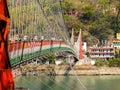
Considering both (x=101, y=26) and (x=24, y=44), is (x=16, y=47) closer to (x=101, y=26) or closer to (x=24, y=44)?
(x=24, y=44)

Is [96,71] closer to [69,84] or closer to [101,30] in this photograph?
[101,30]

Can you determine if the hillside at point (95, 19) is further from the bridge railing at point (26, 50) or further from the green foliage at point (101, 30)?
the bridge railing at point (26, 50)

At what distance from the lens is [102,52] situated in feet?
113

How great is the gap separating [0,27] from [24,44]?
535 cm

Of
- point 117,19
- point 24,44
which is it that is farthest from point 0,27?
point 117,19

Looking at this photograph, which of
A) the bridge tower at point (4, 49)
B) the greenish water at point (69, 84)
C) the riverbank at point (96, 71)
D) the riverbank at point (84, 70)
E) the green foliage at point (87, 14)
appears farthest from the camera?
the green foliage at point (87, 14)

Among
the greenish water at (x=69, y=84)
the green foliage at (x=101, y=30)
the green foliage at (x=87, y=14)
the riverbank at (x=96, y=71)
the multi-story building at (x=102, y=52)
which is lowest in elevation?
the riverbank at (x=96, y=71)

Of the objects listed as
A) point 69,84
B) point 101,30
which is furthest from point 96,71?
point 69,84

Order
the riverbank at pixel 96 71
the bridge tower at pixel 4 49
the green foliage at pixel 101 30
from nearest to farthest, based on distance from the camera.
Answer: the bridge tower at pixel 4 49 < the riverbank at pixel 96 71 < the green foliage at pixel 101 30

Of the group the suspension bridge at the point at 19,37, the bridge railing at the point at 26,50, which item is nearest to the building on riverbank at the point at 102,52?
the suspension bridge at the point at 19,37

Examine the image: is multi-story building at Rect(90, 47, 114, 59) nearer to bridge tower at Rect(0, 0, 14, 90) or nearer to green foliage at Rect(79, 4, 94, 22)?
green foliage at Rect(79, 4, 94, 22)

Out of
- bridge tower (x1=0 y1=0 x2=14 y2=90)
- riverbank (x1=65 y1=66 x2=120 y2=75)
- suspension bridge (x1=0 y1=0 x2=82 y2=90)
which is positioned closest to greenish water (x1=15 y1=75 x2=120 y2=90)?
suspension bridge (x1=0 y1=0 x2=82 y2=90)

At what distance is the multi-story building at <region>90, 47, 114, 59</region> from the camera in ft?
112

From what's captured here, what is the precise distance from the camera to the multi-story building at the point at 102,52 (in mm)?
34131
